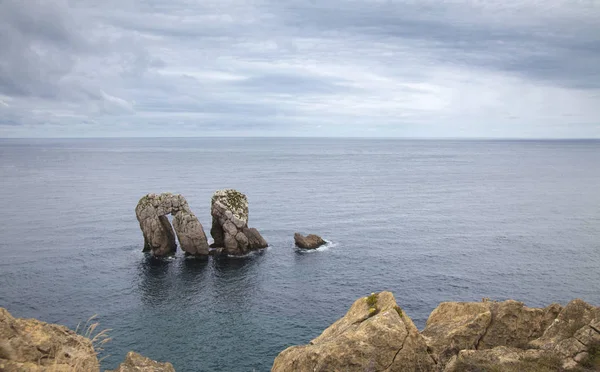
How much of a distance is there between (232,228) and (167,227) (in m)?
11.7

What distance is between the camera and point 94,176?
194 metres

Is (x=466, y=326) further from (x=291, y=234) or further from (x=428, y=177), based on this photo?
(x=428, y=177)

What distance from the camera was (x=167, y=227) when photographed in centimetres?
8312

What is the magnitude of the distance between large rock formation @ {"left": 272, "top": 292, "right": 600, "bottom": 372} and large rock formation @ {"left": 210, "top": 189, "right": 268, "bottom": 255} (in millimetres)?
60280

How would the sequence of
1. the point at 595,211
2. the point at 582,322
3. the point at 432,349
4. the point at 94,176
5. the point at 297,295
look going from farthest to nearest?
the point at 94,176 → the point at 595,211 → the point at 297,295 → the point at 432,349 → the point at 582,322

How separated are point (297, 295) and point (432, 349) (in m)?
43.1

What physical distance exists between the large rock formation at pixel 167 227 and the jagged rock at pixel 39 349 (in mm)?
66375

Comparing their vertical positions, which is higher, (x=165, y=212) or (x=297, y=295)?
(x=165, y=212)

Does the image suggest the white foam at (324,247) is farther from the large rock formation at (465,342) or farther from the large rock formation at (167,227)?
the large rock formation at (465,342)

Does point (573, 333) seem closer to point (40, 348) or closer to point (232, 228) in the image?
point (40, 348)

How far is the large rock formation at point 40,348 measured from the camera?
40.0 ft

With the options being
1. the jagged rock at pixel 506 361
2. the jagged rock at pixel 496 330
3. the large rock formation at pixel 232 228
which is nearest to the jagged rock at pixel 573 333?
the jagged rock at pixel 506 361

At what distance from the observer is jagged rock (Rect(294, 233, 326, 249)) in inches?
3248

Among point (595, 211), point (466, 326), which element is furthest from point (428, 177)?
point (466, 326)
